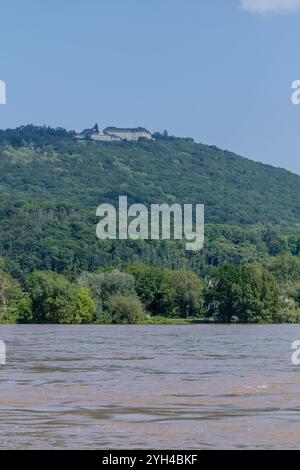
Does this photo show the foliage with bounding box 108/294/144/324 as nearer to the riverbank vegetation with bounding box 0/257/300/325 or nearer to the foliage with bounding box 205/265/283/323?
the riverbank vegetation with bounding box 0/257/300/325

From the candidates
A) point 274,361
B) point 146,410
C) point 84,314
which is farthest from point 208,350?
point 84,314

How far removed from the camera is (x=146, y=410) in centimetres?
2711

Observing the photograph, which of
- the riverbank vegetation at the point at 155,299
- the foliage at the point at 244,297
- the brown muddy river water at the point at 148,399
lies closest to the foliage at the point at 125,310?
the riverbank vegetation at the point at 155,299

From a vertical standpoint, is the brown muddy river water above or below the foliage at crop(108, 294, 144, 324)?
below

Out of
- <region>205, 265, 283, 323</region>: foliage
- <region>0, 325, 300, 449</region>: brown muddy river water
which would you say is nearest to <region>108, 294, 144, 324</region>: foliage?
<region>205, 265, 283, 323</region>: foliage

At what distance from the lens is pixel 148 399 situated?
2969cm

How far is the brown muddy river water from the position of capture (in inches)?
885

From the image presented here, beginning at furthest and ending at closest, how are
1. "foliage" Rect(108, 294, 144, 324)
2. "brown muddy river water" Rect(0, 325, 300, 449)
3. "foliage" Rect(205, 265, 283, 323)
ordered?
"foliage" Rect(205, 265, 283, 323) → "foliage" Rect(108, 294, 144, 324) → "brown muddy river water" Rect(0, 325, 300, 449)

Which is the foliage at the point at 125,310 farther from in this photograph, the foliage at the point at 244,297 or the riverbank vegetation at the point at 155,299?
the foliage at the point at 244,297

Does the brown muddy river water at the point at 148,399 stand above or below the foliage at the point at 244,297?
below

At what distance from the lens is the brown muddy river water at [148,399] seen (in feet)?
73.8

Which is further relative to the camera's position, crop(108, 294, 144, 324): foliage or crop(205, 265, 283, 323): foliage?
crop(205, 265, 283, 323): foliage

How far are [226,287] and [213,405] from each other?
78554mm

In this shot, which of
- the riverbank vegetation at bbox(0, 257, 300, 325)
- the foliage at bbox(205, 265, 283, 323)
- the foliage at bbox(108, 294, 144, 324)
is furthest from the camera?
the foliage at bbox(205, 265, 283, 323)
